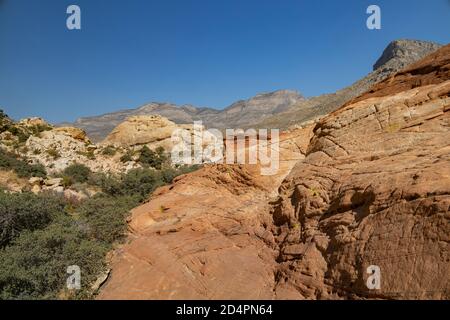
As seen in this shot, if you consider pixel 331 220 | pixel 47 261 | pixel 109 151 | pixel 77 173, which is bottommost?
pixel 47 261

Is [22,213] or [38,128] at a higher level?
[38,128]

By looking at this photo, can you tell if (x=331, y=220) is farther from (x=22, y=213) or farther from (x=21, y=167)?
(x=21, y=167)

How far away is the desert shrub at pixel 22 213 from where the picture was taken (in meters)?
9.04

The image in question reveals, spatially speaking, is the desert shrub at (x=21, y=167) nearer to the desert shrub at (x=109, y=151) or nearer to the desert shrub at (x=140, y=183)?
the desert shrub at (x=140, y=183)

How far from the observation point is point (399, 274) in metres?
4.46

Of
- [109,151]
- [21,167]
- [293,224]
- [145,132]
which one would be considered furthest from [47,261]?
[145,132]

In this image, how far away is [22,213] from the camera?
9.47 metres

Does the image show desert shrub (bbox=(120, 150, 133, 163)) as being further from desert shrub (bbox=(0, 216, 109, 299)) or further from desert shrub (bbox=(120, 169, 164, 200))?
desert shrub (bbox=(0, 216, 109, 299))

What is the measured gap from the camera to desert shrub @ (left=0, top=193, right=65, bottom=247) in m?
9.04

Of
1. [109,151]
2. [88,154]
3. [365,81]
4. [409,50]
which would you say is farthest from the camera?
[409,50]

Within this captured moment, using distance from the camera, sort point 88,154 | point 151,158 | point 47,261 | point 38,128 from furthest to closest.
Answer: point 38,128, point 151,158, point 88,154, point 47,261

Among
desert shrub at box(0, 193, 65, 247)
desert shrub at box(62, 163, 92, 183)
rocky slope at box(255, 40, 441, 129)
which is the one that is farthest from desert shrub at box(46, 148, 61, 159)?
rocky slope at box(255, 40, 441, 129)

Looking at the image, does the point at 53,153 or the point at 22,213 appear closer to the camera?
the point at 22,213

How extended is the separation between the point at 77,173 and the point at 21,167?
108 inches
